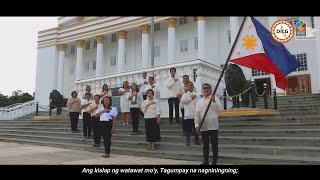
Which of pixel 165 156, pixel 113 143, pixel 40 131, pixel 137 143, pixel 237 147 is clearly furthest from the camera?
pixel 40 131

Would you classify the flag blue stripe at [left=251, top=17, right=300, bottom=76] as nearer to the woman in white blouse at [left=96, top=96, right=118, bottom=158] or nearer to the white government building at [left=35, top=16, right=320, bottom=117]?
the white government building at [left=35, top=16, right=320, bottom=117]

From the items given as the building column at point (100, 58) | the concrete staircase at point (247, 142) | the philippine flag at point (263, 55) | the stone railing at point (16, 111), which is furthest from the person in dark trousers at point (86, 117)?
the building column at point (100, 58)

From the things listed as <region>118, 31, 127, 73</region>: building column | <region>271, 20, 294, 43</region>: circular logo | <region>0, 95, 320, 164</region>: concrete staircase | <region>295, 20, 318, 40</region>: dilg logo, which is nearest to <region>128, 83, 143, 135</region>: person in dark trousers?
<region>0, 95, 320, 164</region>: concrete staircase

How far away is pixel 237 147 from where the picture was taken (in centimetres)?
781

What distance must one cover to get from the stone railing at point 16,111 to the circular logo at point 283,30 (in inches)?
798

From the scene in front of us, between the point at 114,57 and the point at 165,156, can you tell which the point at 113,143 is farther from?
the point at 114,57

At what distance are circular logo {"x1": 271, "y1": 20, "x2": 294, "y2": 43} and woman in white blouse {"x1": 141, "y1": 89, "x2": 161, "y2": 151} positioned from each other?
14.2m

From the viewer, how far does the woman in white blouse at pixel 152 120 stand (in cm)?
895

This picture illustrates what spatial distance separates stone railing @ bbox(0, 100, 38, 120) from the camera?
83.0ft

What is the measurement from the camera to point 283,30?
2231 centimetres
